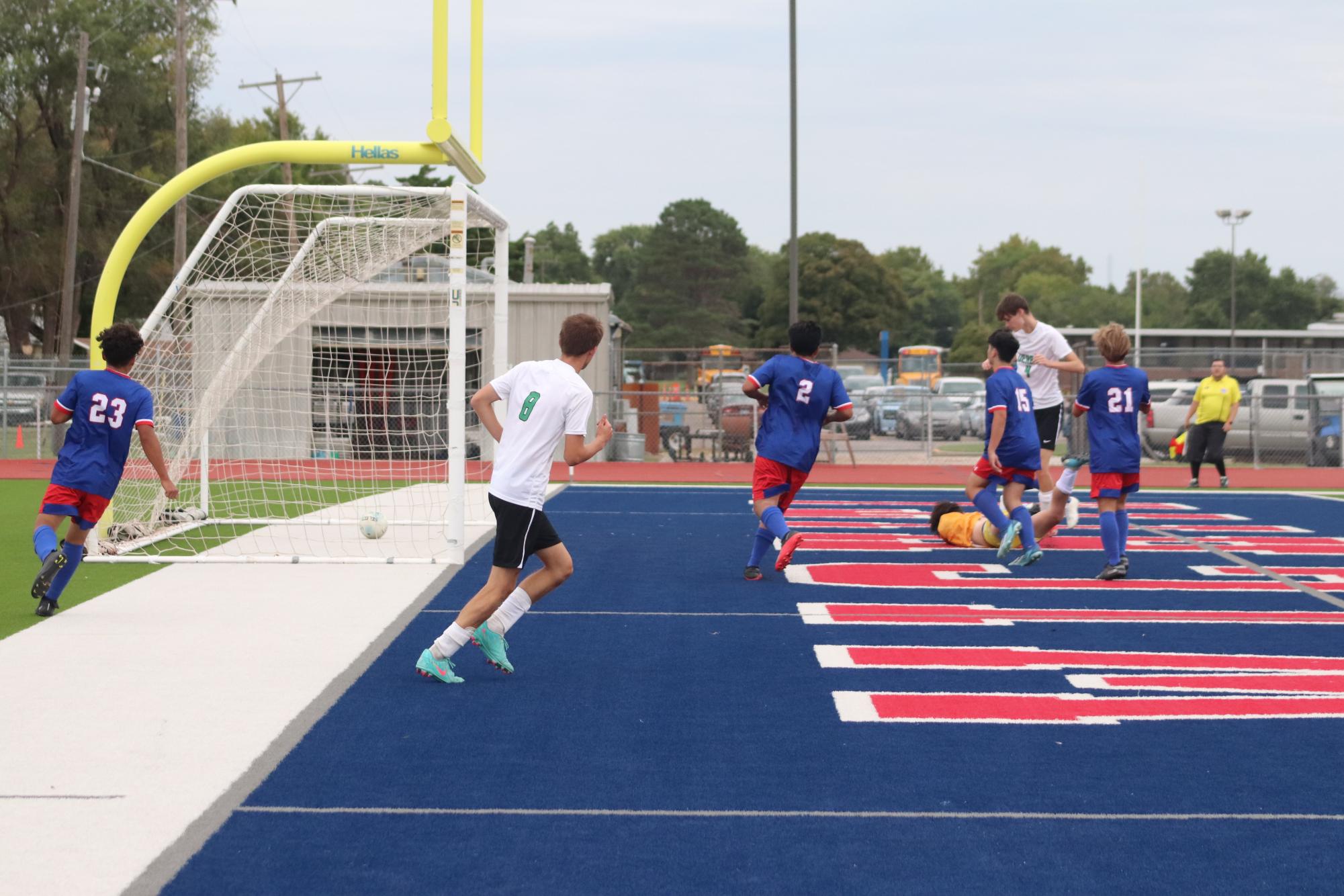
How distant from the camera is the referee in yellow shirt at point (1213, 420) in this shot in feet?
65.9

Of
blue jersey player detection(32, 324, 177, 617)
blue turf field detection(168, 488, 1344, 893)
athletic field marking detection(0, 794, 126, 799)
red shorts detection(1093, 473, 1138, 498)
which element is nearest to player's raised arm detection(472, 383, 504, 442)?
blue turf field detection(168, 488, 1344, 893)

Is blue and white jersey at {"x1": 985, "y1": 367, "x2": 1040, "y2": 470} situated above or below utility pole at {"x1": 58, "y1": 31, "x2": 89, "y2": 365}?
below

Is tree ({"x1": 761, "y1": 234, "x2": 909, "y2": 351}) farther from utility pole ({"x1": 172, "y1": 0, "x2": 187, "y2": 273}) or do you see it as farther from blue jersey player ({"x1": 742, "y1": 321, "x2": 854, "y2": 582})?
blue jersey player ({"x1": 742, "y1": 321, "x2": 854, "y2": 582})

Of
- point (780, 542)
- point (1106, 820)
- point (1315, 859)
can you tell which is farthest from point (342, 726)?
point (780, 542)

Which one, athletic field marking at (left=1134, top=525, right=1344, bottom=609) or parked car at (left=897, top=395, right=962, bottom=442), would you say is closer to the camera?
athletic field marking at (left=1134, top=525, right=1344, bottom=609)

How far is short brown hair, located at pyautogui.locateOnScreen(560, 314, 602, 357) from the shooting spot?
6340mm

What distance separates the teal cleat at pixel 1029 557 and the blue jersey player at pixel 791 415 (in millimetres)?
2083

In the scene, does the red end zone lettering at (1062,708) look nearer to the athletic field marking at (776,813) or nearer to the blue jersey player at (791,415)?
the athletic field marking at (776,813)

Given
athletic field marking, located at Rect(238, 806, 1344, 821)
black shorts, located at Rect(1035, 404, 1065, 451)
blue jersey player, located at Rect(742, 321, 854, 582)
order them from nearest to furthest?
athletic field marking, located at Rect(238, 806, 1344, 821)
blue jersey player, located at Rect(742, 321, 854, 582)
black shorts, located at Rect(1035, 404, 1065, 451)

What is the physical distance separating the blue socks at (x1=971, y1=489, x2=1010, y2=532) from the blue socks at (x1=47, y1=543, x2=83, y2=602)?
6.88m

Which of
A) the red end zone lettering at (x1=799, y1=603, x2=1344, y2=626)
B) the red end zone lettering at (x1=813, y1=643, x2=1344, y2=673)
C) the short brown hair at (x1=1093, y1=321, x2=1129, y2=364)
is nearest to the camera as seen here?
the red end zone lettering at (x1=813, y1=643, x2=1344, y2=673)

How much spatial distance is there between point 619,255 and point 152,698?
134335 mm

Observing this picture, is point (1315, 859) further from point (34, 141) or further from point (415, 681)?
point (34, 141)

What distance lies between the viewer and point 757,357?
4400 cm
